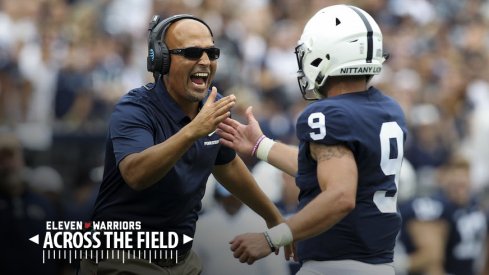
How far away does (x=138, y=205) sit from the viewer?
17.7 ft

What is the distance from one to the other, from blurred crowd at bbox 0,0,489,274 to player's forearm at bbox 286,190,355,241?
4.91 meters

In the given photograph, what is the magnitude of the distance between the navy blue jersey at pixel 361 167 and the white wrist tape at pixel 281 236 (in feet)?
1.05

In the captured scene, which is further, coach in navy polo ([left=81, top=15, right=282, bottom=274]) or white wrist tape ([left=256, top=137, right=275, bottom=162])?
white wrist tape ([left=256, top=137, right=275, bottom=162])

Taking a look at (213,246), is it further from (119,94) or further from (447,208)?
(119,94)

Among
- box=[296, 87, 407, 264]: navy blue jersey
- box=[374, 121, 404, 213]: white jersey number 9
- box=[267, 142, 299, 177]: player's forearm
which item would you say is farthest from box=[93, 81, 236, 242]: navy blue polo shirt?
box=[374, 121, 404, 213]: white jersey number 9

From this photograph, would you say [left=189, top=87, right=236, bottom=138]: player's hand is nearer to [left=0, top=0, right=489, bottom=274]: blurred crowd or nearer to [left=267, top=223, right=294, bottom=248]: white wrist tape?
[left=267, top=223, right=294, bottom=248]: white wrist tape

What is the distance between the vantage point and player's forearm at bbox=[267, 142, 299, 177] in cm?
576

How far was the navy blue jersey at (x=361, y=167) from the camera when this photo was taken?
4953 mm

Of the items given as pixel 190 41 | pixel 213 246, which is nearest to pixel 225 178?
pixel 190 41

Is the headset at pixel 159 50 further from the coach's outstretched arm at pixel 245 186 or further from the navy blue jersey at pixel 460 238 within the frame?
the navy blue jersey at pixel 460 238

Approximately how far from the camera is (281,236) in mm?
4859

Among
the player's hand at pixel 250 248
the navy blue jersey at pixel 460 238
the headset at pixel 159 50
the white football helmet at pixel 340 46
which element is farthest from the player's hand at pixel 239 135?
the navy blue jersey at pixel 460 238

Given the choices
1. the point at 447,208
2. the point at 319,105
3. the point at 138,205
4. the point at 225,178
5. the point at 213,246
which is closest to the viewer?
the point at 319,105

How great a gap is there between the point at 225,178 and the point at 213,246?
174 centimetres
